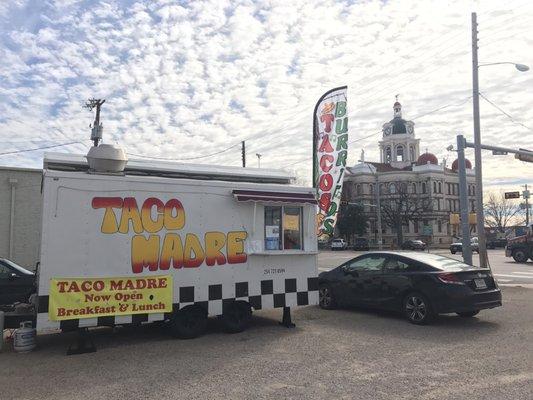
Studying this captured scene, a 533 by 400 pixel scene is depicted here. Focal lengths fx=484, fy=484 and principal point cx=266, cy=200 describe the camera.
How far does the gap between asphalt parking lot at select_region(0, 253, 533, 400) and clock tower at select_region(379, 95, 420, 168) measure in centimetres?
8623

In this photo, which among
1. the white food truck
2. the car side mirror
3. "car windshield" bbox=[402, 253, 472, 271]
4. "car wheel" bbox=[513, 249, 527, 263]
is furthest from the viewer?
"car wheel" bbox=[513, 249, 527, 263]

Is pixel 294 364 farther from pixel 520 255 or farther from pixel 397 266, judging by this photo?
pixel 520 255

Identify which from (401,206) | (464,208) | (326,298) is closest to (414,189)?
(401,206)

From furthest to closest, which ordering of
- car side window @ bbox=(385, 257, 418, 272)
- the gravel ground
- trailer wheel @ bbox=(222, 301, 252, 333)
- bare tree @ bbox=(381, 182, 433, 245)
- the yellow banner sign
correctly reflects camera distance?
bare tree @ bbox=(381, 182, 433, 245) < car side window @ bbox=(385, 257, 418, 272) < trailer wheel @ bbox=(222, 301, 252, 333) < the yellow banner sign < the gravel ground

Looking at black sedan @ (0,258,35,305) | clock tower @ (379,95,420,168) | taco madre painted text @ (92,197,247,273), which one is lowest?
black sedan @ (0,258,35,305)

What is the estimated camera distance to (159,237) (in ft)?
25.0

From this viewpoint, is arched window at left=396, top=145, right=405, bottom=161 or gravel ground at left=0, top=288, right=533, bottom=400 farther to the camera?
arched window at left=396, top=145, right=405, bottom=161

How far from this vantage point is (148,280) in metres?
7.45

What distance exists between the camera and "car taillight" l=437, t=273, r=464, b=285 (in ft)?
28.2

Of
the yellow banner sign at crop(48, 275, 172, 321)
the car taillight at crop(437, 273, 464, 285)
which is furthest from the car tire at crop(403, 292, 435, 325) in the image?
the yellow banner sign at crop(48, 275, 172, 321)

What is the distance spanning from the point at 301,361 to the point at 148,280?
2.67m

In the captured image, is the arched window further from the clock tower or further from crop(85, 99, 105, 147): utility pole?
crop(85, 99, 105, 147): utility pole

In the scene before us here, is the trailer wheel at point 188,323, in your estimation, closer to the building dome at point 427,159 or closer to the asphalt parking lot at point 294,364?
the asphalt parking lot at point 294,364

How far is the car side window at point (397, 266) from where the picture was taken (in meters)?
9.23
